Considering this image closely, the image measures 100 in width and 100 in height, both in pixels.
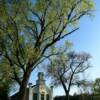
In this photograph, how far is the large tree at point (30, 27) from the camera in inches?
963

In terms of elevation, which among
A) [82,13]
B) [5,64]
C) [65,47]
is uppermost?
[82,13]

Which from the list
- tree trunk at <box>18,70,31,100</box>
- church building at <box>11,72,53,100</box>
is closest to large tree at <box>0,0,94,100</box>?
tree trunk at <box>18,70,31,100</box>

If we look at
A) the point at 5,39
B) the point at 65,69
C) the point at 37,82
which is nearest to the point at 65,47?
the point at 5,39

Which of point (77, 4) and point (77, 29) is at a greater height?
point (77, 4)

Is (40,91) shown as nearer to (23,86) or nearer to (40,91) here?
(40,91)

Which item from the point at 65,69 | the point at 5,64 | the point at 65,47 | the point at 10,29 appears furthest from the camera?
the point at 65,69

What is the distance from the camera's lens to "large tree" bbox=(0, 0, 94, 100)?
963 inches

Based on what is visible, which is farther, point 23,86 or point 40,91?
point 40,91

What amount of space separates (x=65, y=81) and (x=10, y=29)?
39441 millimetres

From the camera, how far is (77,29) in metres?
27.1

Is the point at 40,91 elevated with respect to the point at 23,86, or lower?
elevated

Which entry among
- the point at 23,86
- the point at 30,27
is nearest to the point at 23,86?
the point at 23,86

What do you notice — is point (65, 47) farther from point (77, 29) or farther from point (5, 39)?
point (5, 39)

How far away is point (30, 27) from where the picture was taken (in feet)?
84.7
